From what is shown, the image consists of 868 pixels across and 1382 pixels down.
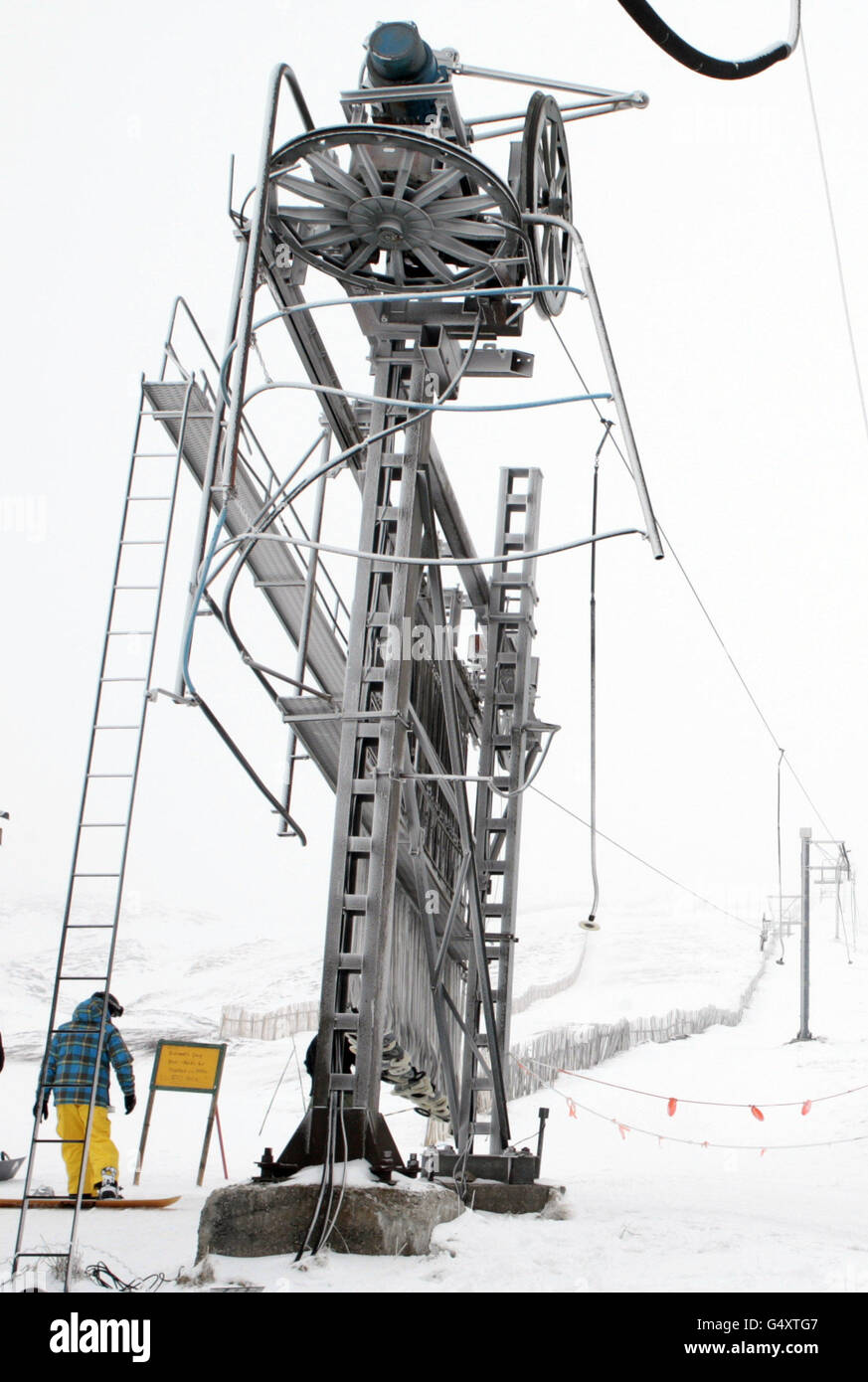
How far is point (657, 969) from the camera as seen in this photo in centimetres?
5328

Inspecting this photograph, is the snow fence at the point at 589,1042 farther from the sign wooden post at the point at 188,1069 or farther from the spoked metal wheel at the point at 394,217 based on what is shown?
the spoked metal wheel at the point at 394,217

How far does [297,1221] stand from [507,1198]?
10.9 feet

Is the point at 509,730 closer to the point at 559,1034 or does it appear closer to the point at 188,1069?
the point at 188,1069

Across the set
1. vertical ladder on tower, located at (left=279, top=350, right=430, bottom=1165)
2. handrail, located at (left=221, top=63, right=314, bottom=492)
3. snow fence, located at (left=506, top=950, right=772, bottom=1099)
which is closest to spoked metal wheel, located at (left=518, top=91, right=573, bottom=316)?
vertical ladder on tower, located at (left=279, top=350, right=430, bottom=1165)

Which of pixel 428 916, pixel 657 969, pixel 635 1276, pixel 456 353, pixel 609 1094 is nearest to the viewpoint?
pixel 635 1276

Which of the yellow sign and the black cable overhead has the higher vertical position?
the black cable overhead

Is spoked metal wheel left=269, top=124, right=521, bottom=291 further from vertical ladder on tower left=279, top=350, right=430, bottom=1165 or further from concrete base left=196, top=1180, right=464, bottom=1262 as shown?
concrete base left=196, top=1180, right=464, bottom=1262

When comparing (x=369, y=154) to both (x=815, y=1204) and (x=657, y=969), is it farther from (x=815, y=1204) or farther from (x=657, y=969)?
(x=657, y=969)

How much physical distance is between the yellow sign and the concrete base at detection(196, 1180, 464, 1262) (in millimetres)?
4688

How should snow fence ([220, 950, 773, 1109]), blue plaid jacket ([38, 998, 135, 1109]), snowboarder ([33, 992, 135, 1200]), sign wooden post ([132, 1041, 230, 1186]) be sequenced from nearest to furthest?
snowboarder ([33, 992, 135, 1200]), blue plaid jacket ([38, 998, 135, 1109]), sign wooden post ([132, 1041, 230, 1186]), snow fence ([220, 950, 773, 1109])

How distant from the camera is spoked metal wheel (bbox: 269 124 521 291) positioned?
24.5ft

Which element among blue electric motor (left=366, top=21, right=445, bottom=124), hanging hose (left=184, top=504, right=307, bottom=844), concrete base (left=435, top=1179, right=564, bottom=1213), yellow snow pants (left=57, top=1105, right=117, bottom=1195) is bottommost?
concrete base (left=435, top=1179, right=564, bottom=1213)

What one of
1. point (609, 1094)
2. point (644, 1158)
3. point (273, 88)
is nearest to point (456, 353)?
point (273, 88)
